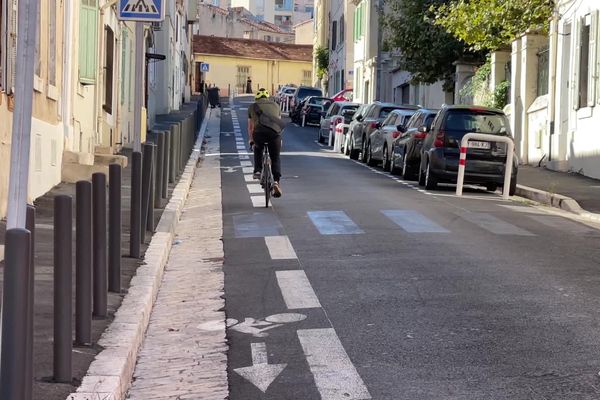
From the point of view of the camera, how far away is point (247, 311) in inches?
338

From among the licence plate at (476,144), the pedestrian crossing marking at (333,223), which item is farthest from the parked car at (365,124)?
the pedestrian crossing marking at (333,223)

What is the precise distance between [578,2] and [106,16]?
387 inches

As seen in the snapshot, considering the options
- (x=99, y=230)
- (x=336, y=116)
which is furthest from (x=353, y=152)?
(x=99, y=230)

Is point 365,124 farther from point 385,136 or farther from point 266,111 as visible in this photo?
point 266,111

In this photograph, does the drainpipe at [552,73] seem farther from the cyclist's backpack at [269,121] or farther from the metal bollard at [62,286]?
the metal bollard at [62,286]

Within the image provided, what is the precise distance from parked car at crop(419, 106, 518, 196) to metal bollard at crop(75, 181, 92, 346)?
14856mm

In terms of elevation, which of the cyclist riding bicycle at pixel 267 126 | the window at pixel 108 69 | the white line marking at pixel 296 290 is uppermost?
the window at pixel 108 69

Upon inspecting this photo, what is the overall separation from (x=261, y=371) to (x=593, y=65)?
18920mm

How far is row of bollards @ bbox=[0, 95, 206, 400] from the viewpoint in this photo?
4547 mm

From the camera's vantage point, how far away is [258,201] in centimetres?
1766

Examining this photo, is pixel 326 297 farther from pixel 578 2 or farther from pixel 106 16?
pixel 578 2

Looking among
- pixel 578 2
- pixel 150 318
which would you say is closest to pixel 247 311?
pixel 150 318

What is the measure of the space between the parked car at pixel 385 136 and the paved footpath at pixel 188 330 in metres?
13.3

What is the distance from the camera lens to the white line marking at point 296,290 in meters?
8.77
